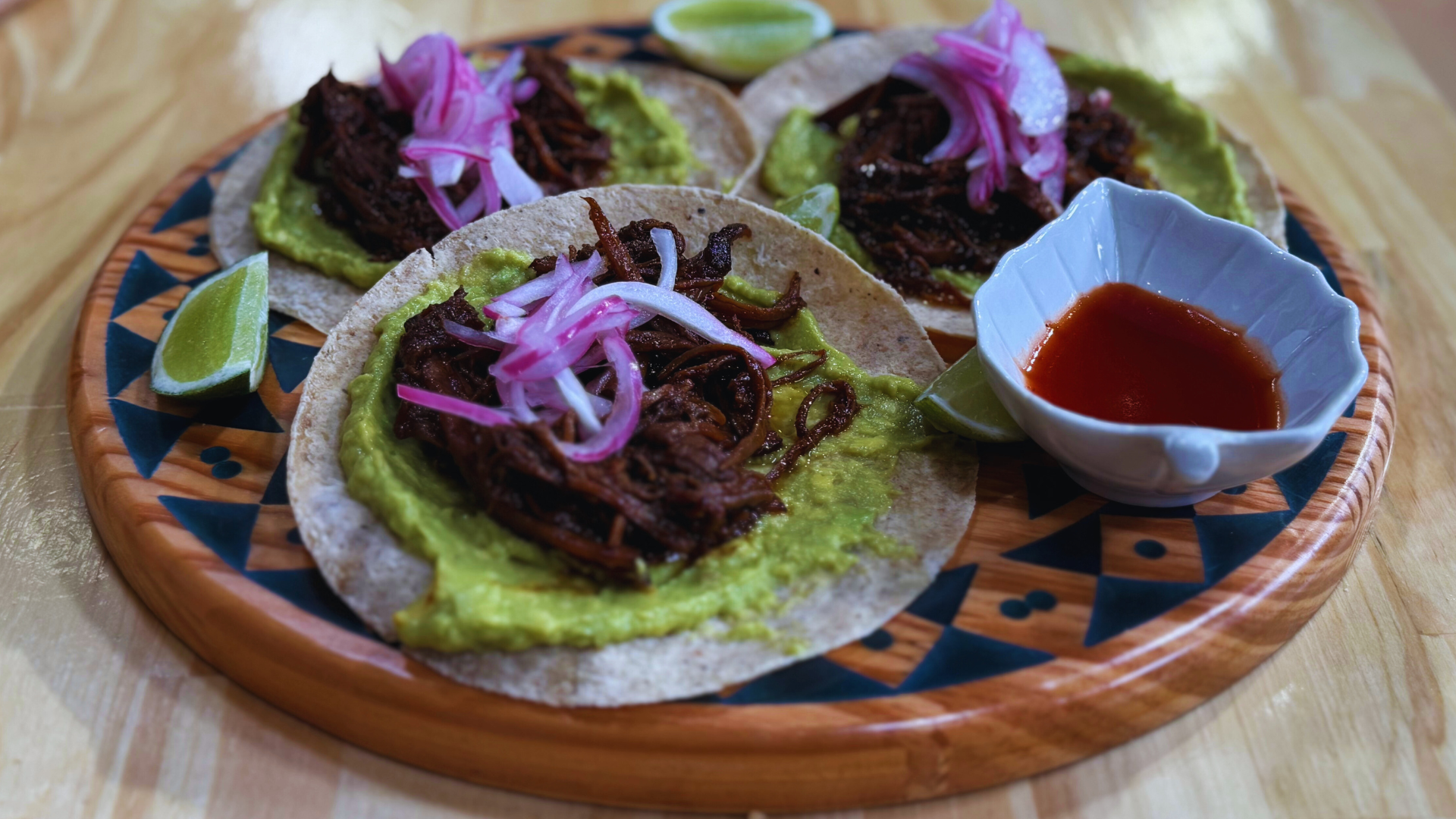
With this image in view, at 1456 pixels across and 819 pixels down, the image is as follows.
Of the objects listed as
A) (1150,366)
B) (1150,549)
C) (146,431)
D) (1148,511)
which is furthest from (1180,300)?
(146,431)

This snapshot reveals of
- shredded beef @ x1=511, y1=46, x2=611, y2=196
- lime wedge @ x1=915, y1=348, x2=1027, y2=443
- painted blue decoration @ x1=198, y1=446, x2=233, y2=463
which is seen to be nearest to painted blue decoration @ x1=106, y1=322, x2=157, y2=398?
painted blue decoration @ x1=198, y1=446, x2=233, y2=463

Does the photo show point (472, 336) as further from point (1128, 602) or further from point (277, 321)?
point (1128, 602)

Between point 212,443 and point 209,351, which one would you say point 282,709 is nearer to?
point 212,443

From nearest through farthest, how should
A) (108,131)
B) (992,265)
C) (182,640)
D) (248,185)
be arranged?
(182,640)
(992,265)
(248,185)
(108,131)

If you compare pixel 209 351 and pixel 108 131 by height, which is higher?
pixel 209 351

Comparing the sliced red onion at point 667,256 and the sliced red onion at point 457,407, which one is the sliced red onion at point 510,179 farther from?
the sliced red onion at point 457,407

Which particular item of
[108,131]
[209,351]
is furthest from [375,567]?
[108,131]
